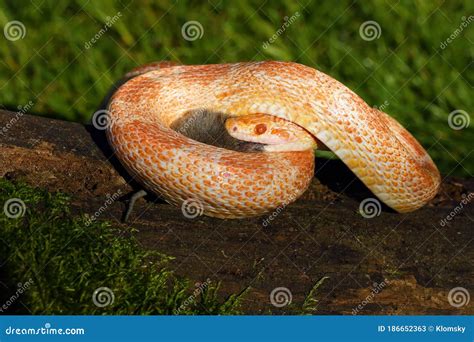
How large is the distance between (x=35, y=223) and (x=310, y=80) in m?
2.34

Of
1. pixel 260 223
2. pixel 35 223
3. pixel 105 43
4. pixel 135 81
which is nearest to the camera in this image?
pixel 35 223

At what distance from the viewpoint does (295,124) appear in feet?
18.1

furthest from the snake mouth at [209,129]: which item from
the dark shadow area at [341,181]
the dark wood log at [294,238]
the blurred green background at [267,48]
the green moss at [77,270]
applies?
the blurred green background at [267,48]

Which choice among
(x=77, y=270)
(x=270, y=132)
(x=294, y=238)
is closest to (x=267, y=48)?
(x=270, y=132)

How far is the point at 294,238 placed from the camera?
543cm

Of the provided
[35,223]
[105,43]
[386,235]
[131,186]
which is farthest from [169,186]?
[105,43]

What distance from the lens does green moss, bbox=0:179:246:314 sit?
4582 millimetres

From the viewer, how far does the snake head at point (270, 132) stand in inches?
211

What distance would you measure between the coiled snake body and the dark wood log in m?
0.21

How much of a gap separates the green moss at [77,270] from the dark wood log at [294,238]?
0.15 meters

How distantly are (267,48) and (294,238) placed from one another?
135 inches

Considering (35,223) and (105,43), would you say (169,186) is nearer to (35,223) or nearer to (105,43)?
(35,223)

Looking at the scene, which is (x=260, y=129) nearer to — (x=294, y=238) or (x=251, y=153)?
(x=251, y=153)

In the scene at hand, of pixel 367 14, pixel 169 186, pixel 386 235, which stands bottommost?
pixel 169 186
